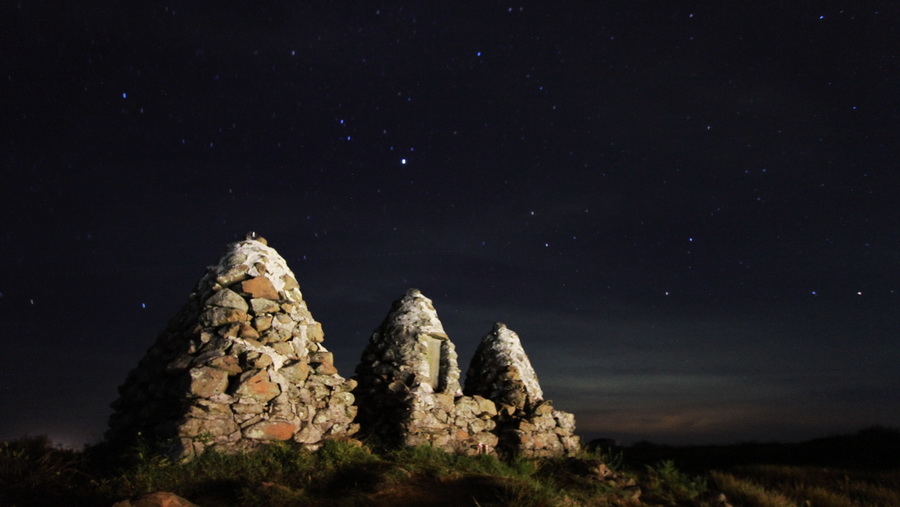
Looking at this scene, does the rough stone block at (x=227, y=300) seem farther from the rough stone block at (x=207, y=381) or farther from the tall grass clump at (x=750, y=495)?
the tall grass clump at (x=750, y=495)

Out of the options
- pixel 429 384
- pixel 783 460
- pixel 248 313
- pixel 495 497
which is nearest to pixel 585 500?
pixel 495 497

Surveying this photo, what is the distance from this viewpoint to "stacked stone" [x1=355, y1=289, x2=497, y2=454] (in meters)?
11.1

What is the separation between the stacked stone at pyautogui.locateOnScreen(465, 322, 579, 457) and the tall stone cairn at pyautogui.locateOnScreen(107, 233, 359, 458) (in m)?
4.40

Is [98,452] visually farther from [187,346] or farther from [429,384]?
[429,384]

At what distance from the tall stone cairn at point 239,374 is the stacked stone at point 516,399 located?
440cm

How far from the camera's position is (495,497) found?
7340 mm

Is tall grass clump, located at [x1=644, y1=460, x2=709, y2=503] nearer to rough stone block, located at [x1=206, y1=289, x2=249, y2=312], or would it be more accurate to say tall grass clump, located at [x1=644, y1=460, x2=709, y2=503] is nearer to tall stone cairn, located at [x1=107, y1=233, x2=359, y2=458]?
tall stone cairn, located at [x1=107, y1=233, x2=359, y2=458]

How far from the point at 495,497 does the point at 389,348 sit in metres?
5.80

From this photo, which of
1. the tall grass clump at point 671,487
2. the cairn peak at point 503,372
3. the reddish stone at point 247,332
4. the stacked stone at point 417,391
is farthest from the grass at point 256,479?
the cairn peak at point 503,372

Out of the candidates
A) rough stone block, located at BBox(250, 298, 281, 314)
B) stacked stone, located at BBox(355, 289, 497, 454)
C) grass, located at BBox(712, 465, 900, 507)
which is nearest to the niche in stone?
stacked stone, located at BBox(355, 289, 497, 454)

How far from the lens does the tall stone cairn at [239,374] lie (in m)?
8.17

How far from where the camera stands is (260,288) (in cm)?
1012

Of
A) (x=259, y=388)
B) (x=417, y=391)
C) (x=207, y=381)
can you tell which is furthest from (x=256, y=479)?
(x=417, y=391)

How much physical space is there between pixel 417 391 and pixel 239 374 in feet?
12.9
